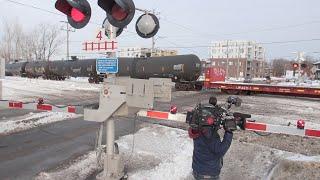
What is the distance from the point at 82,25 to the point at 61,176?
2600 mm

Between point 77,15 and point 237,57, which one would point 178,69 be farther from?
point 237,57

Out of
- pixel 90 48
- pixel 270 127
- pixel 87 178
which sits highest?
pixel 90 48

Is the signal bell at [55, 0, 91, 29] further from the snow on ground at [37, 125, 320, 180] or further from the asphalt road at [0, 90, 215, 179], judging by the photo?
the snow on ground at [37, 125, 320, 180]

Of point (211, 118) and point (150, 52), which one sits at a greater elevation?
point (150, 52)

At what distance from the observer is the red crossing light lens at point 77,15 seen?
6.07 metres

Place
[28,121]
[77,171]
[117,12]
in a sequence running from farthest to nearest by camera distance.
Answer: [28,121] → [77,171] → [117,12]

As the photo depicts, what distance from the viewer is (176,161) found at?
25.8ft

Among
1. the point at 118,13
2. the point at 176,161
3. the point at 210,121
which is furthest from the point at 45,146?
the point at 210,121

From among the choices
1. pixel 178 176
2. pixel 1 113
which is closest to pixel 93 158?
pixel 178 176

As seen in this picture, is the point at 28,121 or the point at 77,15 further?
the point at 28,121

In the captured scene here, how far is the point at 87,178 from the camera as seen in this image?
6891mm

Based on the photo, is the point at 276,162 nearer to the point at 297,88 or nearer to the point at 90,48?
the point at 90,48

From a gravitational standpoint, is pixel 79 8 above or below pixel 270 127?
above

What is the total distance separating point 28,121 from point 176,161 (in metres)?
6.42
